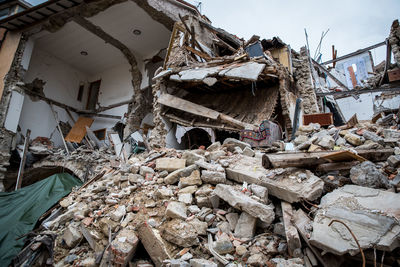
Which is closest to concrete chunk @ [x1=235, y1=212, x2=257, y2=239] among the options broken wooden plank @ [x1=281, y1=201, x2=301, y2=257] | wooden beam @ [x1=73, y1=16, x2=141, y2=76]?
broken wooden plank @ [x1=281, y1=201, x2=301, y2=257]

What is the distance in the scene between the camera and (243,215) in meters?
2.32

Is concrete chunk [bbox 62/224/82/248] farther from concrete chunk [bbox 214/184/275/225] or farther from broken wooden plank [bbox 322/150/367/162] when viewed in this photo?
broken wooden plank [bbox 322/150/367/162]

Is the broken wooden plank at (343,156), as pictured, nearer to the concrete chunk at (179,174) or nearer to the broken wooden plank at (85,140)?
the concrete chunk at (179,174)

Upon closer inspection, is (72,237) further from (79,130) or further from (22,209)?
(79,130)

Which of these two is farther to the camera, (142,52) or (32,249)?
(142,52)

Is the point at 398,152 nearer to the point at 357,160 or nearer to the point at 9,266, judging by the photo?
the point at 357,160

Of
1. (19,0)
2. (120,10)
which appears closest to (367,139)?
(120,10)

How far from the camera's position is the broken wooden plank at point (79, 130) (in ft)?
37.6

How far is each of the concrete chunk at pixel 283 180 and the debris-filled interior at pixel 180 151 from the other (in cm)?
2

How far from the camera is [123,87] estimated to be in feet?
41.3

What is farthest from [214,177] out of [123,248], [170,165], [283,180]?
[123,248]

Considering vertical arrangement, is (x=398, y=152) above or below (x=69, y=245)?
above

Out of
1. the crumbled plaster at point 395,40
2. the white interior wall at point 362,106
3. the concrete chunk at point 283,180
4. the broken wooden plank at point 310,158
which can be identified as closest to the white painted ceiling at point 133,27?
the concrete chunk at point 283,180

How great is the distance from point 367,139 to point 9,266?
6930mm
